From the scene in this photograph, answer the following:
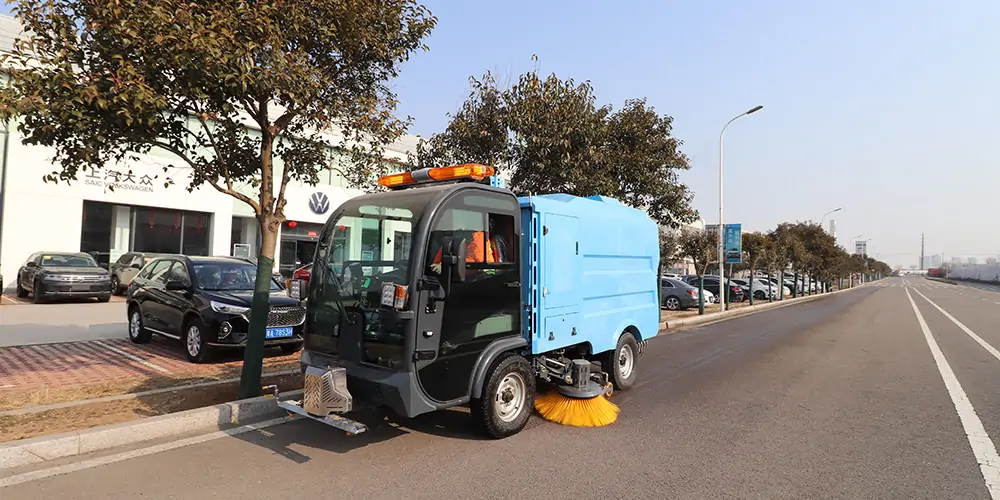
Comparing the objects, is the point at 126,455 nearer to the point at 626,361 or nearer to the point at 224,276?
the point at 224,276

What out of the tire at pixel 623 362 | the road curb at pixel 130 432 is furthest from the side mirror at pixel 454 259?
the tire at pixel 623 362

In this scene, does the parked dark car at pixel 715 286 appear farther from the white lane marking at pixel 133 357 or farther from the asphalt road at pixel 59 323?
the white lane marking at pixel 133 357

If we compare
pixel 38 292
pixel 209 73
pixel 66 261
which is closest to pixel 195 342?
pixel 209 73

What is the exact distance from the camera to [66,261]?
15938mm

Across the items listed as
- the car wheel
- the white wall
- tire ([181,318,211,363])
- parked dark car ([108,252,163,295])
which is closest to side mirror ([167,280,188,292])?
tire ([181,318,211,363])

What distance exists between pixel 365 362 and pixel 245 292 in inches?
199

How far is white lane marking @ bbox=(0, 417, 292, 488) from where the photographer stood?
386 centimetres

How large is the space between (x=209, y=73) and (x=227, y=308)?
163 inches

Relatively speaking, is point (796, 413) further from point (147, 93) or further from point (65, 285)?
point (65, 285)

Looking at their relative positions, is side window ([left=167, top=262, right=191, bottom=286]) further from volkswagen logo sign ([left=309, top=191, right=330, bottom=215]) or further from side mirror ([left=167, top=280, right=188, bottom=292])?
Answer: volkswagen logo sign ([left=309, top=191, right=330, bottom=215])

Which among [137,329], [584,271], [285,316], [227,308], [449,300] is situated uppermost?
[584,271]

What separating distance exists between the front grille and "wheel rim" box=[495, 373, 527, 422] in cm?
410

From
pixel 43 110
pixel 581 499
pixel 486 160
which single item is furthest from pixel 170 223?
pixel 581 499

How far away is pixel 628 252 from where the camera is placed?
6723 mm
